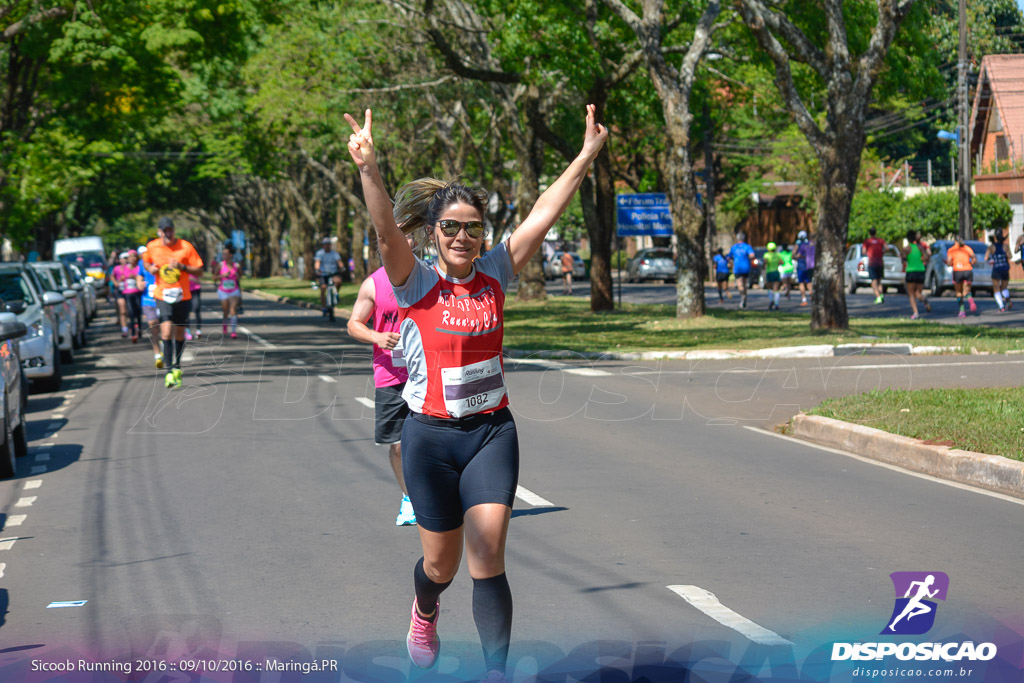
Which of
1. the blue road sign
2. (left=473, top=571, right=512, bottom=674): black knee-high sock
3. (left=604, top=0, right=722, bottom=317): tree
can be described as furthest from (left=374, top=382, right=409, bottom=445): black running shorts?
the blue road sign

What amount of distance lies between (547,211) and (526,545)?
2893 mm

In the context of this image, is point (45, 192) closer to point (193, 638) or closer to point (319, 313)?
point (319, 313)

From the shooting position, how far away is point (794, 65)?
30.9 m

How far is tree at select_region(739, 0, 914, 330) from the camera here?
67.9 ft

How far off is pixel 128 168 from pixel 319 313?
2026cm

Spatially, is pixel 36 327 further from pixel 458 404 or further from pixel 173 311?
pixel 458 404

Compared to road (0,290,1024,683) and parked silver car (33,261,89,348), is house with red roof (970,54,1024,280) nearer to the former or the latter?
parked silver car (33,261,89,348)

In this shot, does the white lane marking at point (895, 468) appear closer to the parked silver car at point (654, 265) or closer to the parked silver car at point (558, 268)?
the parked silver car at point (654, 265)

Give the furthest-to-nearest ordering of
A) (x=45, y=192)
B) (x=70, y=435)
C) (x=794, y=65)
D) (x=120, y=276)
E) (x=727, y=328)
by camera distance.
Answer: (x=45, y=192) < (x=794, y=65) < (x=120, y=276) < (x=727, y=328) < (x=70, y=435)

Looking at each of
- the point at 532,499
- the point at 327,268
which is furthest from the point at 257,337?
the point at 532,499

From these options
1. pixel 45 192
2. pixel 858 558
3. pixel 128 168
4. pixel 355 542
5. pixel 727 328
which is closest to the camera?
pixel 858 558

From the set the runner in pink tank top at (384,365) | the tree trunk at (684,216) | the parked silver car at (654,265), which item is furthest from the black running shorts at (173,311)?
the parked silver car at (654,265)

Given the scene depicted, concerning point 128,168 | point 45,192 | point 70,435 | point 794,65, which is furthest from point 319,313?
point 70,435

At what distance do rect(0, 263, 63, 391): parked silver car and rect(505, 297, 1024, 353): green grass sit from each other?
298 inches
